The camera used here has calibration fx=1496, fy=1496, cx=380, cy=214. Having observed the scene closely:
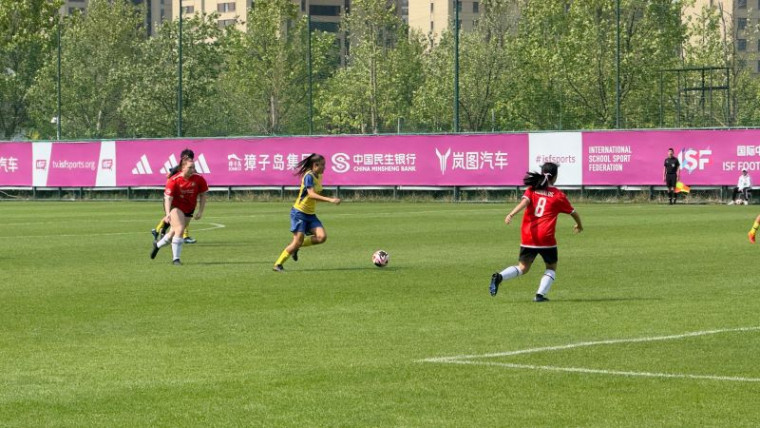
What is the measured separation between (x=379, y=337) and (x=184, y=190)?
11.8 metres

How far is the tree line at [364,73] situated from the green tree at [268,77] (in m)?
0.11

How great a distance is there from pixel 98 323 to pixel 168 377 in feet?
13.9

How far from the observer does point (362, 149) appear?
5731 cm

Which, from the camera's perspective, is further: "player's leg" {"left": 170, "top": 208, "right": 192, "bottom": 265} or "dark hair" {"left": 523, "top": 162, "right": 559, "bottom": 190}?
"player's leg" {"left": 170, "top": 208, "right": 192, "bottom": 265}

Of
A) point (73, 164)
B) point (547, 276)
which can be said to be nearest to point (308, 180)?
point (547, 276)

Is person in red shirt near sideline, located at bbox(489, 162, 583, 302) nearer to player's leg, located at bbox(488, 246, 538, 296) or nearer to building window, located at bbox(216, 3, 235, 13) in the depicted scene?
player's leg, located at bbox(488, 246, 538, 296)

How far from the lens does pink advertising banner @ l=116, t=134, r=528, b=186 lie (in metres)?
54.8

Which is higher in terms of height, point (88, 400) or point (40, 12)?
point (40, 12)

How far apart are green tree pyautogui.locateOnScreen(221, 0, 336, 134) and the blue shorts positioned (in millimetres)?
80697

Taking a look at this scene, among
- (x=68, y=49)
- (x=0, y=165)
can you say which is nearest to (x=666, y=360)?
(x=0, y=165)

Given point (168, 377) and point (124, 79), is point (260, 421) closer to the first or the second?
point (168, 377)

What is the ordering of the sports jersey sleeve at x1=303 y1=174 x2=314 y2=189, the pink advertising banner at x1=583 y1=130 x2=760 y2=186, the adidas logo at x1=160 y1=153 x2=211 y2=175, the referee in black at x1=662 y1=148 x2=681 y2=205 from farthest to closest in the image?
the adidas logo at x1=160 y1=153 x2=211 y2=175 < the pink advertising banner at x1=583 y1=130 x2=760 y2=186 < the referee in black at x1=662 y1=148 x2=681 y2=205 < the sports jersey sleeve at x1=303 y1=174 x2=314 y2=189

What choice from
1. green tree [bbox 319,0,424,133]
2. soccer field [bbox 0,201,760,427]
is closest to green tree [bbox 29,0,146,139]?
green tree [bbox 319,0,424,133]

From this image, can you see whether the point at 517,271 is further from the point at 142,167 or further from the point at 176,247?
the point at 142,167
